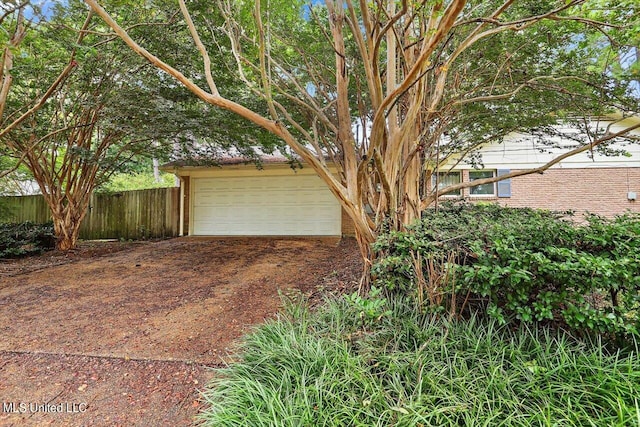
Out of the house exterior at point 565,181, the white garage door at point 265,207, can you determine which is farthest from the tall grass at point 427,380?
the house exterior at point 565,181

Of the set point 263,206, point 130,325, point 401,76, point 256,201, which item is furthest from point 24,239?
point 401,76

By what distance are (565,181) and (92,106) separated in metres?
13.5

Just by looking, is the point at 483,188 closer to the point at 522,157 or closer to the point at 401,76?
the point at 522,157

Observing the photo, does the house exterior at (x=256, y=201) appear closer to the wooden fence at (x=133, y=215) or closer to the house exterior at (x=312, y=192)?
the house exterior at (x=312, y=192)

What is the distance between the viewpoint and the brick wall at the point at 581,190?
10.0 m

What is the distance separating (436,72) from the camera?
436 cm

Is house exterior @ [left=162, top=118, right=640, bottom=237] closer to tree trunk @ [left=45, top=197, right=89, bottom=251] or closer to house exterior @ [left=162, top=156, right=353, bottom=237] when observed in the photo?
house exterior @ [left=162, top=156, right=353, bottom=237]

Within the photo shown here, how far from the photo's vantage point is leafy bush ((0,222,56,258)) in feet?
25.2

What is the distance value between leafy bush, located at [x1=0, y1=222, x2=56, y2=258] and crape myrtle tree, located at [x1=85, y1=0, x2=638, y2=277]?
6.48 meters

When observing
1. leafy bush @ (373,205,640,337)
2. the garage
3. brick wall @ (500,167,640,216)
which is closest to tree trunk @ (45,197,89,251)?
the garage

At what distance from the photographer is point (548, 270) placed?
2.14 meters

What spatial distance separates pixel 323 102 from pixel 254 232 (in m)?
5.60

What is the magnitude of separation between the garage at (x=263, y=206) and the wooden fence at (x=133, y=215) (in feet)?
2.64

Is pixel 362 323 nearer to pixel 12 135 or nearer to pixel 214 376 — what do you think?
pixel 214 376
